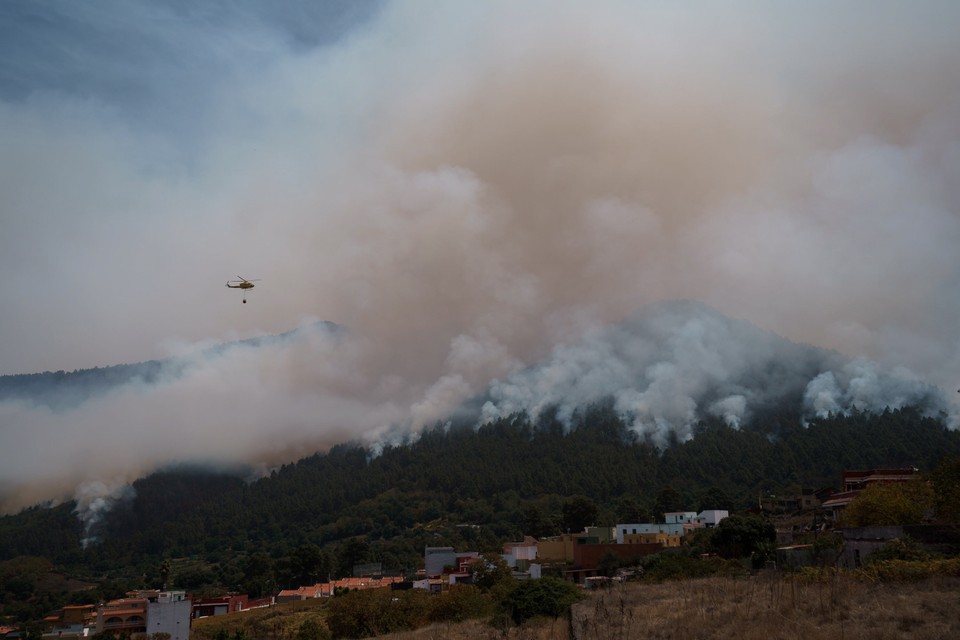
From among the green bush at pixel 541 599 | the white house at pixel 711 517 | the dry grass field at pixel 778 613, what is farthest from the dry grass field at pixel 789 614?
the white house at pixel 711 517

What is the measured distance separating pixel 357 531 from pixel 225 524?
42.1 m

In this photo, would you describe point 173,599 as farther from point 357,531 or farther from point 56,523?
point 56,523

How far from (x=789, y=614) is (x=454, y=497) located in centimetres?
13683

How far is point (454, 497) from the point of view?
154 metres

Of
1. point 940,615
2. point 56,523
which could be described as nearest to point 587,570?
point 940,615

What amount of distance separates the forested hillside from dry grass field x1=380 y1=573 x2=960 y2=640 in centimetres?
7291

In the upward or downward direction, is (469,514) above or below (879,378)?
below

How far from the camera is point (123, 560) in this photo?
498 feet

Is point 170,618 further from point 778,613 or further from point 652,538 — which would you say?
point 778,613

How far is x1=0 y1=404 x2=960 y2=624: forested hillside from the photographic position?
350 ft

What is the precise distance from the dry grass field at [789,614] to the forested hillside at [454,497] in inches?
2871

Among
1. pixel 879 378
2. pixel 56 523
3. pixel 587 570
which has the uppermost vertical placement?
pixel 879 378

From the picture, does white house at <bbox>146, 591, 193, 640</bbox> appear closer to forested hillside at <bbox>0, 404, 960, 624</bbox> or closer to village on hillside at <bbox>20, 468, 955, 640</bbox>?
village on hillside at <bbox>20, 468, 955, 640</bbox>

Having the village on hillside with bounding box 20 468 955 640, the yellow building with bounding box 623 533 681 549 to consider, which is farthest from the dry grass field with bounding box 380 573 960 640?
the yellow building with bounding box 623 533 681 549
